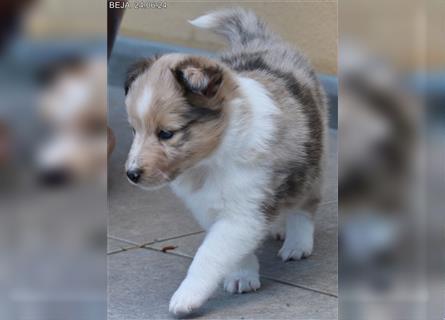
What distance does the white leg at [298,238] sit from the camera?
A: 4562 mm

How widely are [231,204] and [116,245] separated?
129cm

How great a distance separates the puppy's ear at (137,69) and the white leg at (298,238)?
1.22m

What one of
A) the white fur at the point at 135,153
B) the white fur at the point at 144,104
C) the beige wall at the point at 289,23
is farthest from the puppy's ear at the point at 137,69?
the beige wall at the point at 289,23

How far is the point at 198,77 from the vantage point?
12.0 feet

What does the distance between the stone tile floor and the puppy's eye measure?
85cm

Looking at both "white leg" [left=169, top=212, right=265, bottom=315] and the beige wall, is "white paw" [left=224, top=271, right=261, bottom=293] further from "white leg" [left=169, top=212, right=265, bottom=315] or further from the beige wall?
the beige wall

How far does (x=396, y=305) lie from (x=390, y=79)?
0.77 metres

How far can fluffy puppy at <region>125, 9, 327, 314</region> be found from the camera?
3.62 meters

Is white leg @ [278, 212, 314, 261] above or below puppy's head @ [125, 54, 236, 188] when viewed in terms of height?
below

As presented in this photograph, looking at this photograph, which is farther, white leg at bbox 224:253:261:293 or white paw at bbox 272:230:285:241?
white paw at bbox 272:230:285:241

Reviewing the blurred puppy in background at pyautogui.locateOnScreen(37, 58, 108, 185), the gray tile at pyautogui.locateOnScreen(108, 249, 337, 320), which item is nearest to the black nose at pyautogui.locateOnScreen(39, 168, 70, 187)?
the blurred puppy in background at pyautogui.locateOnScreen(37, 58, 108, 185)

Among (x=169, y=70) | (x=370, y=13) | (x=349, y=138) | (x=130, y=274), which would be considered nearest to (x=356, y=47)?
(x=370, y=13)

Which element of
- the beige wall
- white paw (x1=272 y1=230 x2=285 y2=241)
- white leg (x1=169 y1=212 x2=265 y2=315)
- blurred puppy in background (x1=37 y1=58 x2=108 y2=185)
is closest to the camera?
blurred puppy in background (x1=37 y1=58 x2=108 y2=185)

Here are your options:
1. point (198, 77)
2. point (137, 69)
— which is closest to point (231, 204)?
point (198, 77)
